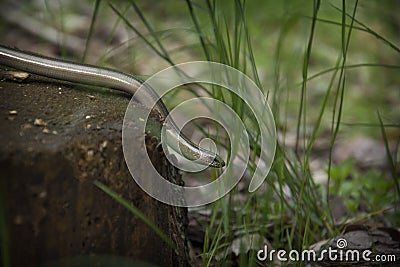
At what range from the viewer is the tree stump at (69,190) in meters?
1.30

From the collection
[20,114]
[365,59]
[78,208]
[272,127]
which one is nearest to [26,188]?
[78,208]

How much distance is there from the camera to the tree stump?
1300mm

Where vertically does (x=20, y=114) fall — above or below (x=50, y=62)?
below

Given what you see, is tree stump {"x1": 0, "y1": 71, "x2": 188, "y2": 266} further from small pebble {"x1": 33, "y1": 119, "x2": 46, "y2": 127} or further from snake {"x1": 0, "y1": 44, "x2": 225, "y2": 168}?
snake {"x1": 0, "y1": 44, "x2": 225, "y2": 168}

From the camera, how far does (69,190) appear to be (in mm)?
1351

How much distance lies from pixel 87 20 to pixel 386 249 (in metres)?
3.91

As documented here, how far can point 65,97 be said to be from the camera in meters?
1.63

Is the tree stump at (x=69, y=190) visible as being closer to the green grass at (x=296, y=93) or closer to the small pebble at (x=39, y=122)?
the small pebble at (x=39, y=122)

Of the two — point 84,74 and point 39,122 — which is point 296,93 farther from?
point 39,122

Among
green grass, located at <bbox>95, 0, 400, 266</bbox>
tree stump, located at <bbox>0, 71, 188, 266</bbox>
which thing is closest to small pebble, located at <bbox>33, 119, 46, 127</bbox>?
tree stump, located at <bbox>0, 71, 188, 266</bbox>

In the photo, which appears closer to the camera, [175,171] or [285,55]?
[175,171]

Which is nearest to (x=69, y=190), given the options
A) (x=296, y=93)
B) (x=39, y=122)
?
(x=39, y=122)

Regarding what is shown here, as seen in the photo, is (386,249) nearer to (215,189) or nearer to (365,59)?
(215,189)

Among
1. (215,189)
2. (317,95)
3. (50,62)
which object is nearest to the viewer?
(50,62)
